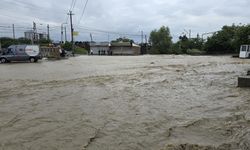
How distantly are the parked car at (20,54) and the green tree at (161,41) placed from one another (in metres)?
52.3

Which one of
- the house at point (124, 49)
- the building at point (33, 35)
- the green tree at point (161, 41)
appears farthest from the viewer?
the green tree at point (161, 41)

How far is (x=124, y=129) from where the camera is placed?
6.02 metres

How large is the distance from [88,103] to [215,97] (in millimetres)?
4016

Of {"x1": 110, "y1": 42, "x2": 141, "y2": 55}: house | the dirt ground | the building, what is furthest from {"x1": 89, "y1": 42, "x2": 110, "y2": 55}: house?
the dirt ground

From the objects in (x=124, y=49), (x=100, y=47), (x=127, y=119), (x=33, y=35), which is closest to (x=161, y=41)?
(x=124, y=49)

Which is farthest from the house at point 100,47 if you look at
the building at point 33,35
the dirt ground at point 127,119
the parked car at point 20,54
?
the dirt ground at point 127,119

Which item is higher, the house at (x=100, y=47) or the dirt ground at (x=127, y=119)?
the house at (x=100, y=47)

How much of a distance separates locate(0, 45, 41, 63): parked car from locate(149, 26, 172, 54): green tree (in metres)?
52.3

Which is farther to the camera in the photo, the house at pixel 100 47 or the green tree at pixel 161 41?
the house at pixel 100 47

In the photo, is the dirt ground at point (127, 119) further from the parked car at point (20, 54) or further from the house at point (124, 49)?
the house at point (124, 49)

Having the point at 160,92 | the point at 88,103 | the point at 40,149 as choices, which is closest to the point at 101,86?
the point at 160,92

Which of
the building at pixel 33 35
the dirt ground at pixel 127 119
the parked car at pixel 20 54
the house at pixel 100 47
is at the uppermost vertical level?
the building at pixel 33 35

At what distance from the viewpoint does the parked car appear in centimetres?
3172

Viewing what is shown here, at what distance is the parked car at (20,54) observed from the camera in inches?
1249
